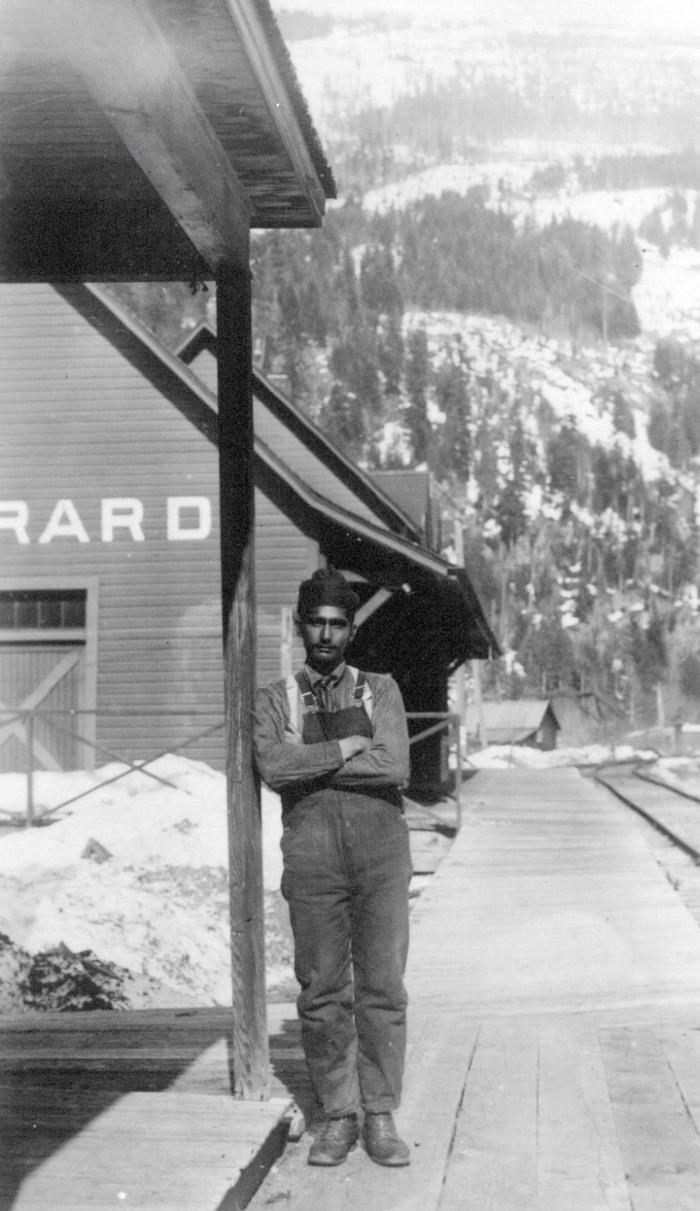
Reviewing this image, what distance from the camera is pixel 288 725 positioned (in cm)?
493

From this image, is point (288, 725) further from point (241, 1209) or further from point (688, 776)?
point (688, 776)

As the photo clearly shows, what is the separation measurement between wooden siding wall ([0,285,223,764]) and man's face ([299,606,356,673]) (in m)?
15.4

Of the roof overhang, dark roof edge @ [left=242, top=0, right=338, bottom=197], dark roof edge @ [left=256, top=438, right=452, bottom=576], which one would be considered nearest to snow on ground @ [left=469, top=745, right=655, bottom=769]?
dark roof edge @ [left=256, top=438, right=452, bottom=576]

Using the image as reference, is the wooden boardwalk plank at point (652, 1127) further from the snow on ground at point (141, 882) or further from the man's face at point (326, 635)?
the snow on ground at point (141, 882)

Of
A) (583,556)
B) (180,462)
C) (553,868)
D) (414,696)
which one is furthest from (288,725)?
(583,556)

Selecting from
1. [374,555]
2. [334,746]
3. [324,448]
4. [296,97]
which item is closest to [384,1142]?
[334,746]

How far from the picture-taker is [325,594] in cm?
488

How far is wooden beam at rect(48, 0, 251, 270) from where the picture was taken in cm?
384

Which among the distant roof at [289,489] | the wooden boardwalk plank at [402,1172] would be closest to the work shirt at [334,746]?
the wooden boardwalk plank at [402,1172]

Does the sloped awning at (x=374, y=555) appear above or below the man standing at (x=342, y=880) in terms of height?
above

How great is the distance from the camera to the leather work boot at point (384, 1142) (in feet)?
15.4

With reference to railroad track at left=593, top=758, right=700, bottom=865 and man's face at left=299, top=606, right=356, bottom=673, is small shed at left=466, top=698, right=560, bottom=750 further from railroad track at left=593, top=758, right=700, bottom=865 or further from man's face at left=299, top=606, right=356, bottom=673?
man's face at left=299, top=606, right=356, bottom=673

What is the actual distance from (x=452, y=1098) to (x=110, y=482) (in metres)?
15.8

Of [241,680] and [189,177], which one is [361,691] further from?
→ [189,177]
